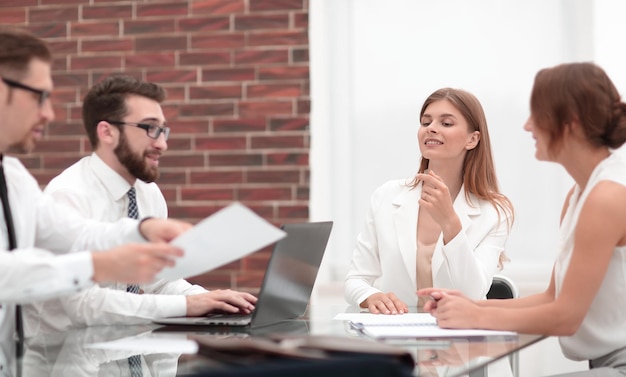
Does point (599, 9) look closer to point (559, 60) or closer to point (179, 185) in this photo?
point (559, 60)

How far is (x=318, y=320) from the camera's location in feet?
7.21

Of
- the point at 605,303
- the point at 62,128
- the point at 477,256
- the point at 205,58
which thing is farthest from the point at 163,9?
the point at 605,303

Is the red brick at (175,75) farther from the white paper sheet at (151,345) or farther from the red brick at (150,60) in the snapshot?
the white paper sheet at (151,345)

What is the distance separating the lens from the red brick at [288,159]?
4.07 m

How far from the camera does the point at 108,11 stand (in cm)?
426

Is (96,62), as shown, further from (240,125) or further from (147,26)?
(240,125)

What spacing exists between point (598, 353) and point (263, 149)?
7.93 feet

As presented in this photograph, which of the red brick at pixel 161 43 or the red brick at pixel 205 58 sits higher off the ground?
the red brick at pixel 161 43

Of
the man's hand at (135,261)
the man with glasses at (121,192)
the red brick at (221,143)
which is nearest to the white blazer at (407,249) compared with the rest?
the man with glasses at (121,192)

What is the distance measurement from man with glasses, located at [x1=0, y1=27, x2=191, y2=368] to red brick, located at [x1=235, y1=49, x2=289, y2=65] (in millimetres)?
2176

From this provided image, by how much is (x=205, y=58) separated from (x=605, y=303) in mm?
→ 2733

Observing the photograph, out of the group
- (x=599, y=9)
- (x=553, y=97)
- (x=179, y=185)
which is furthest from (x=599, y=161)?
(x=179, y=185)

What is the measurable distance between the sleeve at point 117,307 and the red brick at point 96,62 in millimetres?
2300

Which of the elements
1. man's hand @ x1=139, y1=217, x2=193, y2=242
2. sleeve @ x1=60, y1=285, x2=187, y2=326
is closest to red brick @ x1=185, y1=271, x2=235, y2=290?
sleeve @ x1=60, y1=285, x2=187, y2=326
